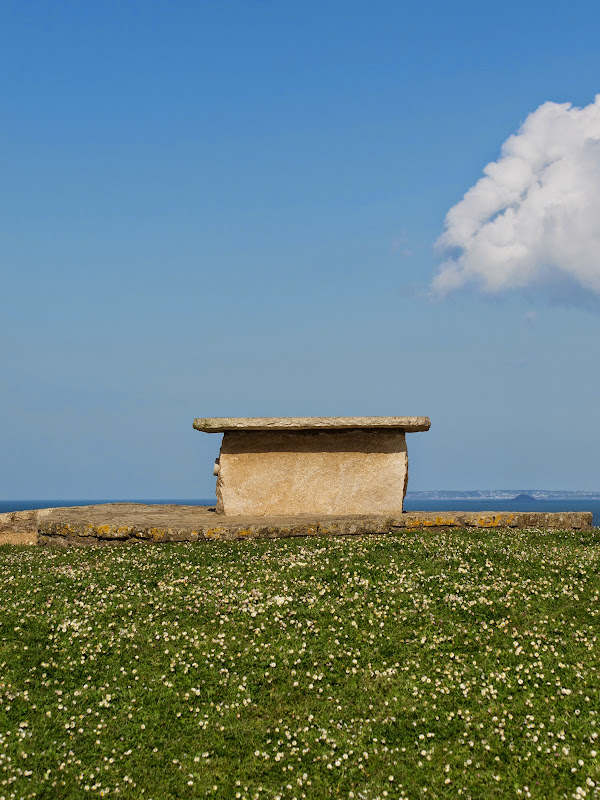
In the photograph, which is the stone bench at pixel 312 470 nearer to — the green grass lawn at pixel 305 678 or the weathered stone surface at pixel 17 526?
the green grass lawn at pixel 305 678

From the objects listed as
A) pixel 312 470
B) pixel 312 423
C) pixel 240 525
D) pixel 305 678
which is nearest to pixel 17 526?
pixel 240 525

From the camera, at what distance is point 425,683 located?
875 centimetres

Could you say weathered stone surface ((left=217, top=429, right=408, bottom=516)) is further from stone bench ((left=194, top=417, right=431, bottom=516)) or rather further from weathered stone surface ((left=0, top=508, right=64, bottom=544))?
weathered stone surface ((left=0, top=508, right=64, bottom=544))

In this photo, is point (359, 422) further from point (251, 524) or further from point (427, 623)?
point (427, 623)

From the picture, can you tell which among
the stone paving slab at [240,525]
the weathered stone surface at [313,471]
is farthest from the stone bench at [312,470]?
the stone paving slab at [240,525]

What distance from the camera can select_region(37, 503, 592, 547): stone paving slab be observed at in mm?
14211

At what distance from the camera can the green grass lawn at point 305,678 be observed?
7.47 m

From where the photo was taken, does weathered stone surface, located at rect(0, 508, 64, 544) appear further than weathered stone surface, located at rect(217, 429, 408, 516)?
Yes

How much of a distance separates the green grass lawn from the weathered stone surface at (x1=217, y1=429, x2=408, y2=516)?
372 cm

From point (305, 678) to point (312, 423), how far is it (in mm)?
7477

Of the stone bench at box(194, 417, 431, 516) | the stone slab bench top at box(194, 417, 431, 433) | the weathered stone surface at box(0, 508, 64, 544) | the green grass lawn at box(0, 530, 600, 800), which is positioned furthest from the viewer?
the weathered stone surface at box(0, 508, 64, 544)

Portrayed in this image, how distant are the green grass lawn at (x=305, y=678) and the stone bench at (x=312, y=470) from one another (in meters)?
3.72

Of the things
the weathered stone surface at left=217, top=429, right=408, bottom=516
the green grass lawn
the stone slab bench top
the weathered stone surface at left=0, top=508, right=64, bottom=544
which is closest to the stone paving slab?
the weathered stone surface at left=217, top=429, right=408, bottom=516

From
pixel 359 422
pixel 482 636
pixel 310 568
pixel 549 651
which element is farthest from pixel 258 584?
pixel 359 422
